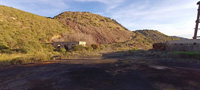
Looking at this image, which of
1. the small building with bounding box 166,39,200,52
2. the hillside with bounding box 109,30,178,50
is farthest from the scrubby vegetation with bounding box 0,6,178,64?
the small building with bounding box 166,39,200,52

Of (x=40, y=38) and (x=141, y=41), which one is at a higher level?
(x=40, y=38)

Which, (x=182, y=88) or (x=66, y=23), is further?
(x=66, y=23)

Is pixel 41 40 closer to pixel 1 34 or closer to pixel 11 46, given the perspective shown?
pixel 1 34

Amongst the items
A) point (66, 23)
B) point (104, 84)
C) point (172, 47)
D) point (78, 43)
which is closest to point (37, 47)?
point (78, 43)

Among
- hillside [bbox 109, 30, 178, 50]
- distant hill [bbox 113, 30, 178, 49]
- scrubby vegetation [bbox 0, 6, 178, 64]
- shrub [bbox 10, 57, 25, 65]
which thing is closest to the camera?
shrub [bbox 10, 57, 25, 65]

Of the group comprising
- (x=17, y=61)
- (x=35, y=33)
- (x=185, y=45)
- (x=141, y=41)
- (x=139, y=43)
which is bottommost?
(x=17, y=61)

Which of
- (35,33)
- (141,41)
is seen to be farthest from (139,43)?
(35,33)

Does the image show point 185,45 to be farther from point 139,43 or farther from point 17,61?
point 17,61

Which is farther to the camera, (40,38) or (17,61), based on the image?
(40,38)

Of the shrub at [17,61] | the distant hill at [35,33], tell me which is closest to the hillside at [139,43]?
the distant hill at [35,33]

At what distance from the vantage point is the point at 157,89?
6.32 metres

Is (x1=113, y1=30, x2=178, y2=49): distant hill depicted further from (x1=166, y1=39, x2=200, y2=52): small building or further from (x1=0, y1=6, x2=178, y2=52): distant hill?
(x1=166, y1=39, x2=200, y2=52): small building

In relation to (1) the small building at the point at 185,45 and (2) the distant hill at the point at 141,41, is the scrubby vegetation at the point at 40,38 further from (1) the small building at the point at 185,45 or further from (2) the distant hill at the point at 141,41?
(1) the small building at the point at 185,45

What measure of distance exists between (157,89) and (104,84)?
9.72 ft
